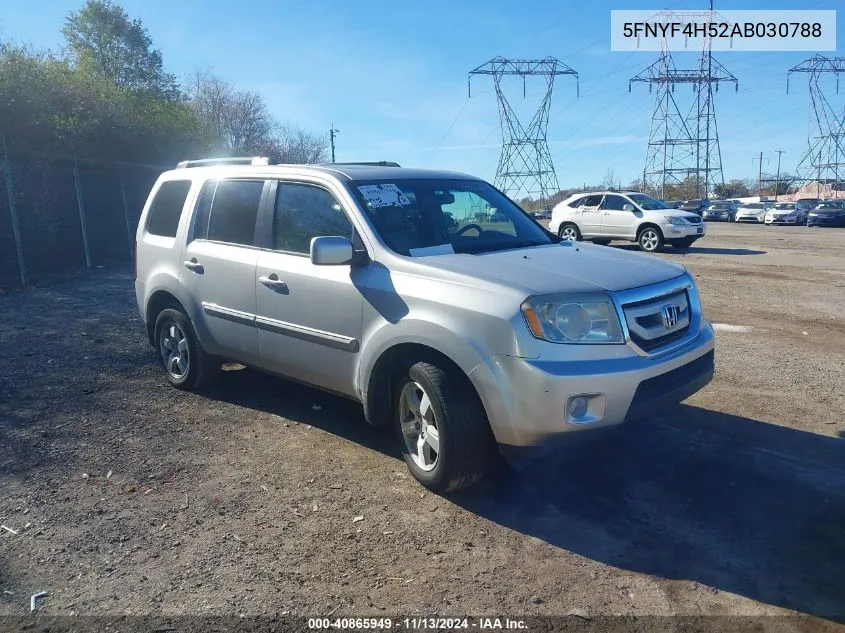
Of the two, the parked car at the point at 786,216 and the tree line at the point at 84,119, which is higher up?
the tree line at the point at 84,119

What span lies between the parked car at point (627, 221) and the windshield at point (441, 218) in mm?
14481

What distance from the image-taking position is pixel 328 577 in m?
3.18

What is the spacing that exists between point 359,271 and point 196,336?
2.05 meters

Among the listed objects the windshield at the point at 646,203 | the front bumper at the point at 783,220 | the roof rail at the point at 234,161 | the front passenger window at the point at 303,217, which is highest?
the roof rail at the point at 234,161

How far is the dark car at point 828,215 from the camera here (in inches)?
1407

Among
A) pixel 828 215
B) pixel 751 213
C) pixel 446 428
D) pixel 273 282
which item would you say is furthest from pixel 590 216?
pixel 751 213

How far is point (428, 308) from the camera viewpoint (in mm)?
3832

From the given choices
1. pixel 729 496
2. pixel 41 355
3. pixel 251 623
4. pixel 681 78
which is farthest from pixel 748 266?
pixel 681 78

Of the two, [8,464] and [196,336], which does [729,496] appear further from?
[8,464]

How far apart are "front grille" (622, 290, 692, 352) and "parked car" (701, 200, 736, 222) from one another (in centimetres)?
4704

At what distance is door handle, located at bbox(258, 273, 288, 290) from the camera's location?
4691 millimetres

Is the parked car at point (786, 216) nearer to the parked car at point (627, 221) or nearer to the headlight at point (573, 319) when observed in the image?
the parked car at point (627, 221)

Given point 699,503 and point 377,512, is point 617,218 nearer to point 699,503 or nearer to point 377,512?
point 699,503

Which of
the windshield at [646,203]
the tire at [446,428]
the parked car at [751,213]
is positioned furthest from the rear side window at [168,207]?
the parked car at [751,213]
